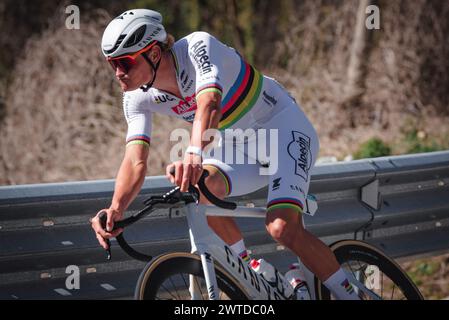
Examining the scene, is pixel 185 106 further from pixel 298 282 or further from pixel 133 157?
pixel 298 282

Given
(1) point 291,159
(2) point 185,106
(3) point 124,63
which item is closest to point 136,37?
(3) point 124,63

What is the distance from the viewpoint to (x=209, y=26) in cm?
1484

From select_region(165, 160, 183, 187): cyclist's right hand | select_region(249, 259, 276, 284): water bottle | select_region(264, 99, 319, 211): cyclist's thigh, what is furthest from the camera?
select_region(249, 259, 276, 284): water bottle

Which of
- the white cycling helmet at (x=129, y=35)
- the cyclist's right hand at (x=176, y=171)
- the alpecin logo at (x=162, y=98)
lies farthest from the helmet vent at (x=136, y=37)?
the cyclist's right hand at (x=176, y=171)

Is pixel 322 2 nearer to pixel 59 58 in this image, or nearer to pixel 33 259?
pixel 59 58

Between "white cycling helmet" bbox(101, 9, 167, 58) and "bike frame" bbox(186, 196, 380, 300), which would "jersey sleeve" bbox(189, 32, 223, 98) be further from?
"bike frame" bbox(186, 196, 380, 300)

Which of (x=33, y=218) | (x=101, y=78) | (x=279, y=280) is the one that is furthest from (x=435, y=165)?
(x=101, y=78)

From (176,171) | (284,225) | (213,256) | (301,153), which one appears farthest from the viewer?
(301,153)

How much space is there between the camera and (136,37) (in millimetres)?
4105

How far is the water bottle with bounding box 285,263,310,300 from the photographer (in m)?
4.48

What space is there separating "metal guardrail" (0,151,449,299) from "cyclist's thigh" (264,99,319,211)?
2.30ft

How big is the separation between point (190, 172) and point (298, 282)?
1.23 meters

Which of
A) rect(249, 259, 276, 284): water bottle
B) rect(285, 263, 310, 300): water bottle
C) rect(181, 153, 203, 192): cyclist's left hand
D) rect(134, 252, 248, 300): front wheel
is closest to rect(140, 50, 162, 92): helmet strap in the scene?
rect(181, 153, 203, 192): cyclist's left hand

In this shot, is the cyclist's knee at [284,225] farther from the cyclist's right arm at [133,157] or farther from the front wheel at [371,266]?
the cyclist's right arm at [133,157]
